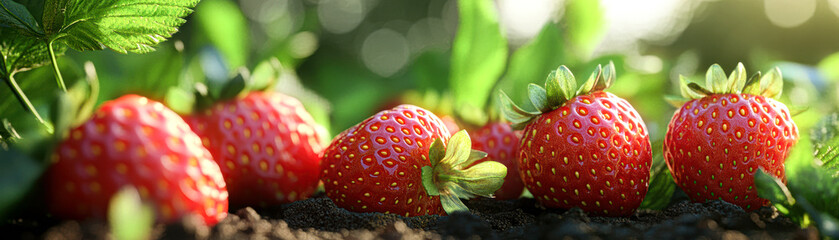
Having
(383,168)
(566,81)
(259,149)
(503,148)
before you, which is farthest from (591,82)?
(259,149)

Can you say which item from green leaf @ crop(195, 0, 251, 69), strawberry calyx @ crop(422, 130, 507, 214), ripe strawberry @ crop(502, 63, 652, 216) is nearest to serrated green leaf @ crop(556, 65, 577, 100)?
ripe strawberry @ crop(502, 63, 652, 216)

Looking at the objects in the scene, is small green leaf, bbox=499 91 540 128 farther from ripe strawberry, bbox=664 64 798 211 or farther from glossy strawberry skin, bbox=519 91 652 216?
ripe strawberry, bbox=664 64 798 211

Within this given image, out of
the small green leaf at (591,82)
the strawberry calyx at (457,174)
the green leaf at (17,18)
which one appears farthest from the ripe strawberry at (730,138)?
the green leaf at (17,18)

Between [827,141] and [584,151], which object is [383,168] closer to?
[584,151]

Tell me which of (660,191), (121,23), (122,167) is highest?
(121,23)

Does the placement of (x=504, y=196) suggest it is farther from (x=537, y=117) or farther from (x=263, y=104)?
(x=263, y=104)

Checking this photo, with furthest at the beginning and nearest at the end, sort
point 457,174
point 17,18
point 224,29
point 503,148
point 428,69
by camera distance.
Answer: point 428,69 → point 224,29 → point 503,148 → point 457,174 → point 17,18

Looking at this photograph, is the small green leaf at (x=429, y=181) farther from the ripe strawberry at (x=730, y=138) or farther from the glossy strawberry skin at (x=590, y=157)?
the ripe strawberry at (x=730, y=138)
